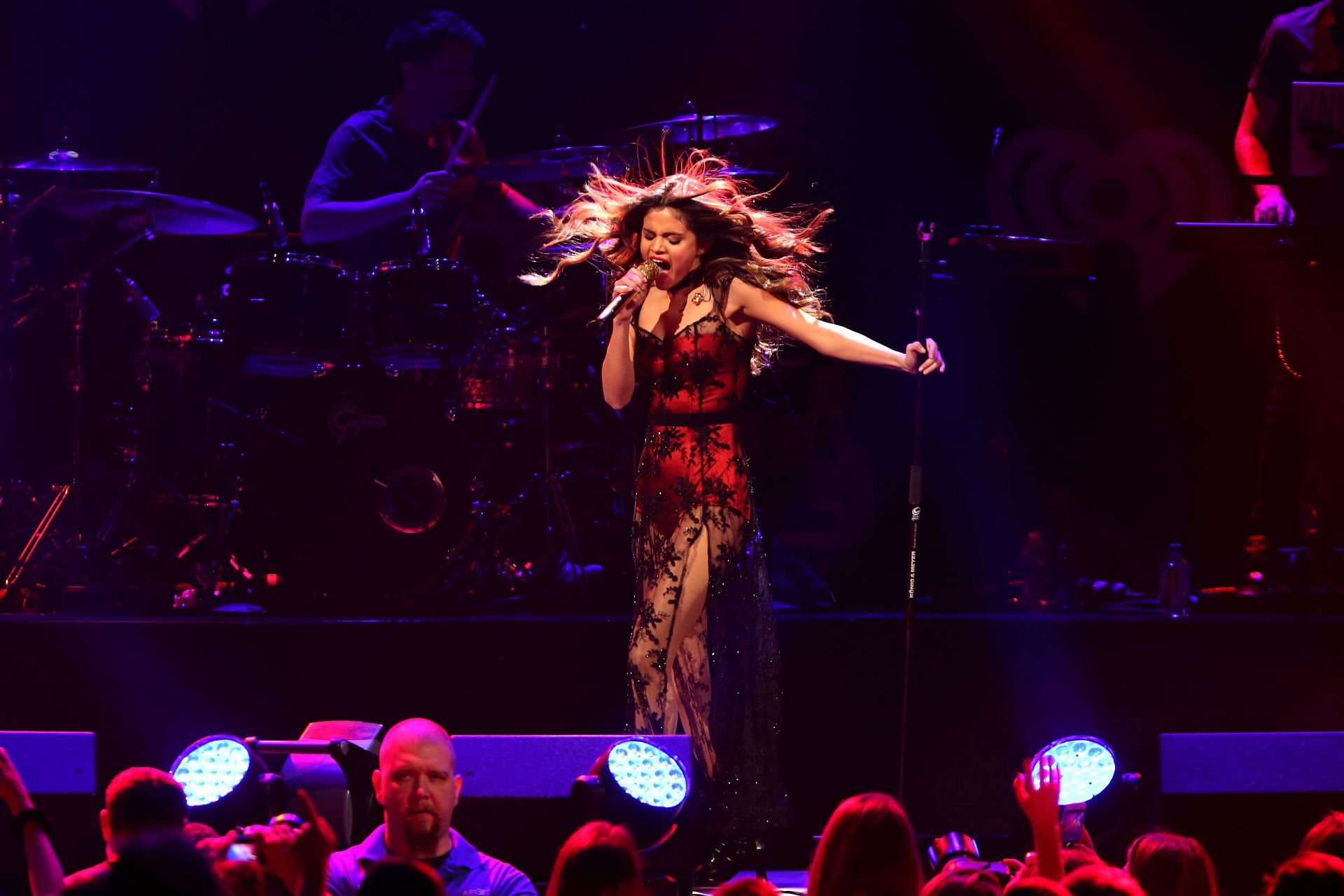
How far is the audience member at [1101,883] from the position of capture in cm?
296

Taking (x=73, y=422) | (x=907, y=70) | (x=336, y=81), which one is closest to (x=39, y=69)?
(x=336, y=81)

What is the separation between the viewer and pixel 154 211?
793 cm

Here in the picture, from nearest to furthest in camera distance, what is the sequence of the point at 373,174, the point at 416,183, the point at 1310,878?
the point at 1310,878
the point at 416,183
the point at 373,174

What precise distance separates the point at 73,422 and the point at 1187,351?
614 centimetres

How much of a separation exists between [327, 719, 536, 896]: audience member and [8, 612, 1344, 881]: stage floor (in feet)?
7.29

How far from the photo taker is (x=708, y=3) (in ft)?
30.0

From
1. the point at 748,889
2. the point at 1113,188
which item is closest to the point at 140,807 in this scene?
the point at 748,889

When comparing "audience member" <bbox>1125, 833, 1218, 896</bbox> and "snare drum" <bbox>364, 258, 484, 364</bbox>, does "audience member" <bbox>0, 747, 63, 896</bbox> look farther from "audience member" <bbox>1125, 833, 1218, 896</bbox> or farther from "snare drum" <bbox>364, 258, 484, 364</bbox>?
"snare drum" <bbox>364, 258, 484, 364</bbox>

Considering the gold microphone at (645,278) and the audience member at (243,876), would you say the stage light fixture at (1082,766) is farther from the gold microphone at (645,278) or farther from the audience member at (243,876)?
the audience member at (243,876)

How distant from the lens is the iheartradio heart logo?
8969 mm

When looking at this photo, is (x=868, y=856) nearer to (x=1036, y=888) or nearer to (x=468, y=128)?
(x=1036, y=888)

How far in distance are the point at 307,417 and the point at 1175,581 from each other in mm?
4476

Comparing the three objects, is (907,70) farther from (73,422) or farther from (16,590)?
(16,590)

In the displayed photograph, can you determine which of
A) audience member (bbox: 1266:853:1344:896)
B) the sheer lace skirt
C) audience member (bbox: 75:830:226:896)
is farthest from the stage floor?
audience member (bbox: 75:830:226:896)
